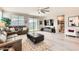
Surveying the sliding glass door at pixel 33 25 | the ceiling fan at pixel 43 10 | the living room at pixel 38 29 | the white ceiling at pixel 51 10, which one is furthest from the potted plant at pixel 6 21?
the ceiling fan at pixel 43 10

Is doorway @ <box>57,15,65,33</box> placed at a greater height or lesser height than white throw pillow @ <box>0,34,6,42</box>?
greater

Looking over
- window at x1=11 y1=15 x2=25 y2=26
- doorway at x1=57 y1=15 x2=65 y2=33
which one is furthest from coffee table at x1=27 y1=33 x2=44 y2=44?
doorway at x1=57 y1=15 x2=65 y2=33

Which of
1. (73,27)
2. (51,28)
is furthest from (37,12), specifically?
(73,27)

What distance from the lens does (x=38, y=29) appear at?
101 inches

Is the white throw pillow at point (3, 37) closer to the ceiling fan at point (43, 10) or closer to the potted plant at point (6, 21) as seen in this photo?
the potted plant at point (6, 21)

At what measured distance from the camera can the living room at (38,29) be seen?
7.91 ft

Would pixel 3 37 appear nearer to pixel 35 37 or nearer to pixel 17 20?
pixel 17 20

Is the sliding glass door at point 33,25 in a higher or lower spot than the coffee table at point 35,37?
higher

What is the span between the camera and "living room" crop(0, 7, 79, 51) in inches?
95.0

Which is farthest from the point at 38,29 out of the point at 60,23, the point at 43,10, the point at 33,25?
the point at 60,23

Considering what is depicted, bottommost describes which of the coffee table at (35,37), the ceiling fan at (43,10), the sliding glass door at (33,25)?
the coffee table at (35,37)

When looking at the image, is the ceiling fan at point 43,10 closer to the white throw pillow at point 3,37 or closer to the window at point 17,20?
the window at point 17,20

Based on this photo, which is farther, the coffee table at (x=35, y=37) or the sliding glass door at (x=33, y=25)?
the sliding glass door at (x=33, y=25)

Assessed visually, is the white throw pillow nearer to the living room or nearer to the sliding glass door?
the living room
